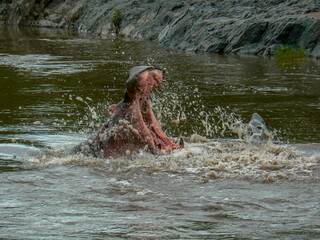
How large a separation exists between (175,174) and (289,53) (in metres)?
13.0

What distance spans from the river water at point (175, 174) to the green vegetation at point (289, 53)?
246 inches

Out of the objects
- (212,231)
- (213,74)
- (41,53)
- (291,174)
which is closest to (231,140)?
(291,174)

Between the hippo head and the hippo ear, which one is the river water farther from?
the hippo ear

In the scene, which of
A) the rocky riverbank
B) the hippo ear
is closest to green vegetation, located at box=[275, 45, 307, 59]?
the rocky riverbank

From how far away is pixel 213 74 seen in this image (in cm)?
1398

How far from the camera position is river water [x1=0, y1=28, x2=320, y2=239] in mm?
3961

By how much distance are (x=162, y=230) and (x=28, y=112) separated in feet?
18.4

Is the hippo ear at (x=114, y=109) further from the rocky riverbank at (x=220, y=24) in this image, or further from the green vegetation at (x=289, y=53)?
the green vegetation at (x=289, y=53)

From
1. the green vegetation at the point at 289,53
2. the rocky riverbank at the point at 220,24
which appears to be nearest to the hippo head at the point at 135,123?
the rocky riverbank at the point at 220,24

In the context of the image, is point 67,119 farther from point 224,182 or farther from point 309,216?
point 309,216

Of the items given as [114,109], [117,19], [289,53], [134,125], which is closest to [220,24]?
[289,53]

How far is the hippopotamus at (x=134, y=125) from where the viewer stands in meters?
5.38

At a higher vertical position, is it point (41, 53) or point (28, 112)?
point (41, 53)

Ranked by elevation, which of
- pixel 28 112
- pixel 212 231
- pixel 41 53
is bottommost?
pixel 212 231
